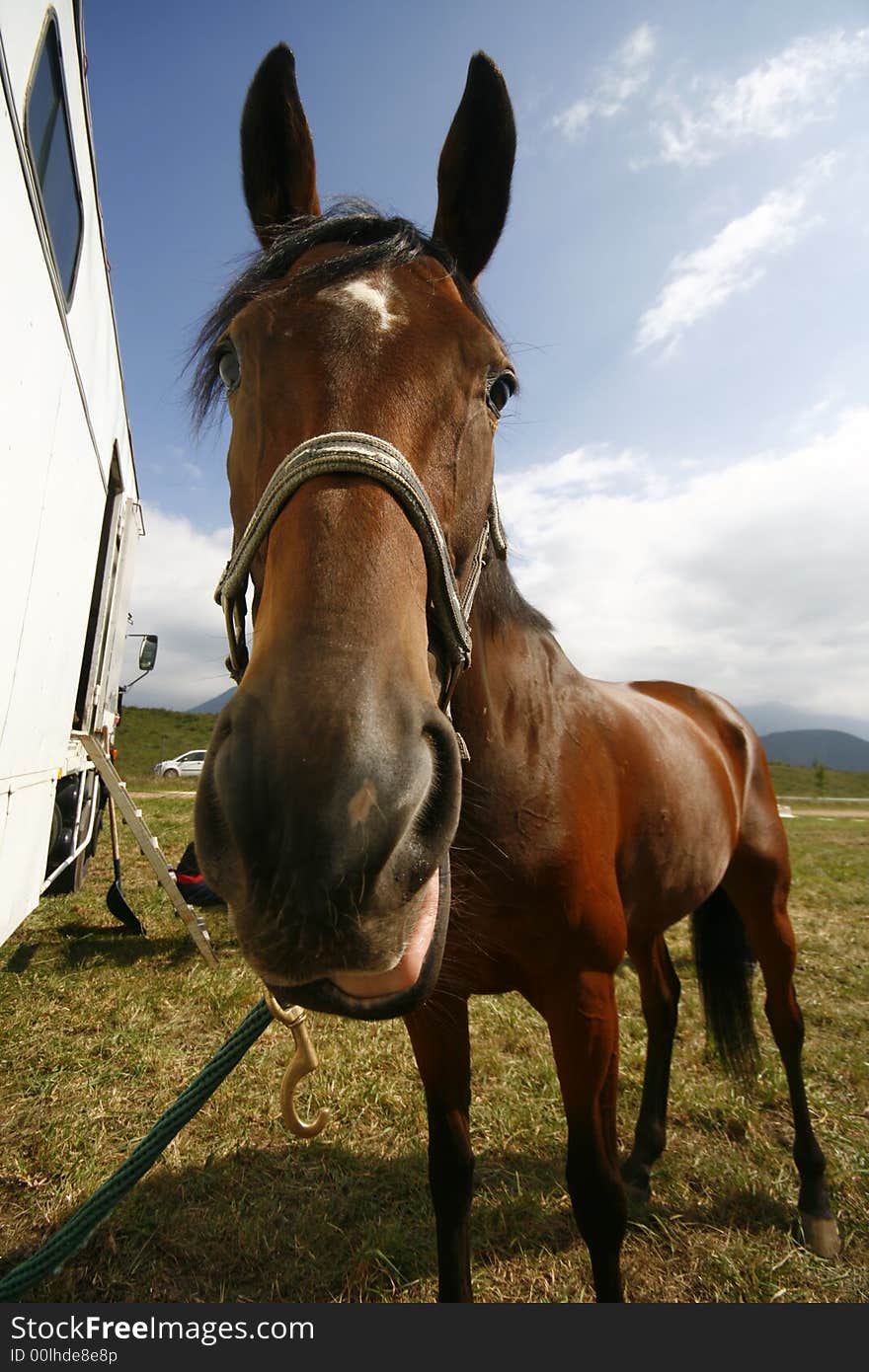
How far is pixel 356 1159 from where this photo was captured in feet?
9.04

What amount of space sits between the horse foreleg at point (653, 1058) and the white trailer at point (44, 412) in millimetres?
3066

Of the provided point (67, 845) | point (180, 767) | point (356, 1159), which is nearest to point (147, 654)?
point (67, 845)

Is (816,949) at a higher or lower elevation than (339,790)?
lower

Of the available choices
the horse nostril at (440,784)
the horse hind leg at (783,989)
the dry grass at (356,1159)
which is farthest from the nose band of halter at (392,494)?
the horse hind leg at (783,989)

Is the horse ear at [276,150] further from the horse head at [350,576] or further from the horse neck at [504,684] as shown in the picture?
the horse neck at [504,684]

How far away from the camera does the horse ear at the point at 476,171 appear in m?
1.71

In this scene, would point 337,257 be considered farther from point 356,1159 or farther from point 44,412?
point 356,1159

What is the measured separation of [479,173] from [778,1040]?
3933 millimetres

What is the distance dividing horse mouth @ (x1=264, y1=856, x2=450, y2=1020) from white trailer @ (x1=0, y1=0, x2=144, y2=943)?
2436 millimetres

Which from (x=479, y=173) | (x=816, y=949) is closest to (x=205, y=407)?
(x=479, y=173)

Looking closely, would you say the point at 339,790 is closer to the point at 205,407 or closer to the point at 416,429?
the point at 416,429

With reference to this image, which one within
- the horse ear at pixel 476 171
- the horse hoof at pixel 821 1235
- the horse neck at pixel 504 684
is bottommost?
the horse hoof at pixel 821 1235

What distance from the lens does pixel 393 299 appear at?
1.33 metres

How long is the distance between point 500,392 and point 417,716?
1.07 metres
